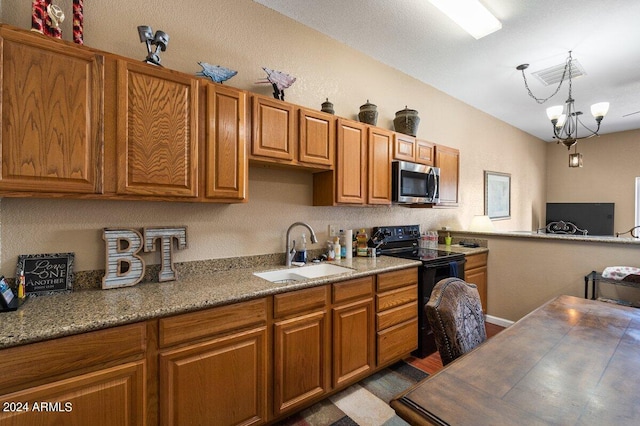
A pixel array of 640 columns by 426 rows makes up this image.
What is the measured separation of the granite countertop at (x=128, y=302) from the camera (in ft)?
3.63

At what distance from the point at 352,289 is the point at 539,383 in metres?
1.25

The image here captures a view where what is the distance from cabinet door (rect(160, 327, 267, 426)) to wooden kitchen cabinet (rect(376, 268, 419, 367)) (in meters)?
1.01

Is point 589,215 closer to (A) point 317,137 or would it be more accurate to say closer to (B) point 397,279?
(B) point 397,279

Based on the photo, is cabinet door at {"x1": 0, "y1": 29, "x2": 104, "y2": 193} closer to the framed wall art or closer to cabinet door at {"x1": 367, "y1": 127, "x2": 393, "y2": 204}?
cabinet door at {"x1": 367, "y1": 127, "x2": 393, "y2": 204}

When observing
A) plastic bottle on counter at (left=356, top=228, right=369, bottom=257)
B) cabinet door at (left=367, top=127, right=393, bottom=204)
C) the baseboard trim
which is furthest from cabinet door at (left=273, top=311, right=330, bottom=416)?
the baseboard trim

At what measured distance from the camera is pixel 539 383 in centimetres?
90

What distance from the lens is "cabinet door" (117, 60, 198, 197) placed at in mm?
1505

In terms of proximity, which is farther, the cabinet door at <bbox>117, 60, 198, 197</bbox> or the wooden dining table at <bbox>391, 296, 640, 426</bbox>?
the cabinet door at <bbox>117, 60, 198, 197</bbox>

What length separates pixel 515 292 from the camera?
3297mm

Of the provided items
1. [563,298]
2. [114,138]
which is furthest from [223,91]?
[563,298]

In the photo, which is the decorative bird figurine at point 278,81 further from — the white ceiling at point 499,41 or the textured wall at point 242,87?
the white ceiling at point 499,41

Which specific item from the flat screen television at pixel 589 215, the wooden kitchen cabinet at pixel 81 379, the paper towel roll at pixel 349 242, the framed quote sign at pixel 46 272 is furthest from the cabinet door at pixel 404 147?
the flat screen television at pixel 589 215

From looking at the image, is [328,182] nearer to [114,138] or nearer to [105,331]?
[114,138]

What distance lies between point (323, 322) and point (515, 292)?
8.60 feet
